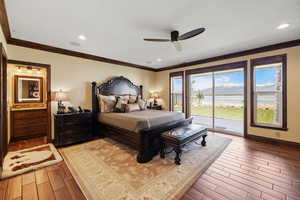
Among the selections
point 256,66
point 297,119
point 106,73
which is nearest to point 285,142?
point 297,119

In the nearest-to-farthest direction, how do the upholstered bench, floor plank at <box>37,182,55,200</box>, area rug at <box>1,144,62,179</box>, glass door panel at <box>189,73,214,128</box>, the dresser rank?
1. floor plank at <box>37,182,55,200</box>
2. area rug at <box>1,144,62,179</box>
3. the upholstered bench
4. the dresser
5. glass door panel at <box>189,73,214,128</box>

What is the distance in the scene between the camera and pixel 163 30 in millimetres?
2656

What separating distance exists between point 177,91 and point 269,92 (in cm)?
321

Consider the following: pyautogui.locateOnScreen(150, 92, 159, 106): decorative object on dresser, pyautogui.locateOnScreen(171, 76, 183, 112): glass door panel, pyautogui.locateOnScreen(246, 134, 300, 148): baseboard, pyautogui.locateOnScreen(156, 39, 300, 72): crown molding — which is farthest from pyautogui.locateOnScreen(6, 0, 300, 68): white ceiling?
pyautogui.locateOnScreen(150, 92, 159, 106): decorative object on dresser

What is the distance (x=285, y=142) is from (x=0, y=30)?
6957mm

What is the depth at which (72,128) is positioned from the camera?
345 centimetres

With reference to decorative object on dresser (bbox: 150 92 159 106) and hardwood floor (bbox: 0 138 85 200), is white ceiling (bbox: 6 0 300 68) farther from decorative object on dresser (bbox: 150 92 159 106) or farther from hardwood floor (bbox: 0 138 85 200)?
decorative object on dresser (bbox: 150 92 159 106)

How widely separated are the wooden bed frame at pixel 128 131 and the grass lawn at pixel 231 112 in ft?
6.90

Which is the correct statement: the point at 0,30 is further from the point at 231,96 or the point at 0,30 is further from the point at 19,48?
the point at 231,96

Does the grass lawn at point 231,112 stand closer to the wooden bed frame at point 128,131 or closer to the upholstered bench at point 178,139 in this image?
the wooden bed frame at point 128,131

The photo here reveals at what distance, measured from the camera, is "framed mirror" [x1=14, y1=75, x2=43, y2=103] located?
3.99 m

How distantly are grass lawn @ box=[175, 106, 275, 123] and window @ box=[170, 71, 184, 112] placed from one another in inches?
7.7

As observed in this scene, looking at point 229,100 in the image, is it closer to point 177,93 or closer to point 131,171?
point 177,93

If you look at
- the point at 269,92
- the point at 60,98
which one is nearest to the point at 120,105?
the point at 60,98
